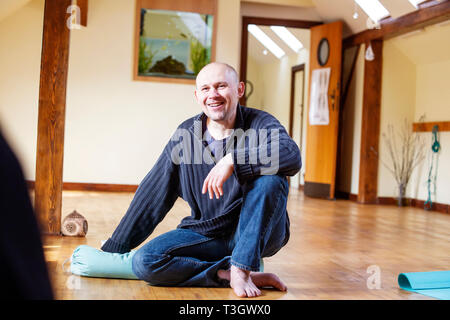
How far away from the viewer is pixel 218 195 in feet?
6.55

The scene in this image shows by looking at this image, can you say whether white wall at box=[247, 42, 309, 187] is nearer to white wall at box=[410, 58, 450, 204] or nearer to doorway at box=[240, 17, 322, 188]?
doorway at box=[240, 17, 322, 188]

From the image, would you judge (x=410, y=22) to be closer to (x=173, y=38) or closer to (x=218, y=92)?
(x=173, y=38)

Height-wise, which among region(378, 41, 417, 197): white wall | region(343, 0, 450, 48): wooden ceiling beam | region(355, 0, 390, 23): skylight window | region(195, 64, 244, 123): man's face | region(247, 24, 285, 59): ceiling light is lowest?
region(195, 64, 244, 123): man's face

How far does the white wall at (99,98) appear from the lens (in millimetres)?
6219

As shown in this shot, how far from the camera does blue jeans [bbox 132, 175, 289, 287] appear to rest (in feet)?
6.41

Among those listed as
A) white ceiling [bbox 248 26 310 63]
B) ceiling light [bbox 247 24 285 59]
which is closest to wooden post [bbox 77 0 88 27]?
white ceiling [bbox 248 26 310 63]

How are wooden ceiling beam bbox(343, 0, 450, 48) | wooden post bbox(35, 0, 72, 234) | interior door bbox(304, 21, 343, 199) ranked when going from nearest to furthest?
wooden post bbox(35, 0, 72, 234), wooden ceiling beam bbox(343, 0, 450, 48), interior door bbox(304, 21, 343, 199)

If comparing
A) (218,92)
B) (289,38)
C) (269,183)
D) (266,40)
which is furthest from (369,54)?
(269,183)

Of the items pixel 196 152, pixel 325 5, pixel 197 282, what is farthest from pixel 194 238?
pixel 325 5

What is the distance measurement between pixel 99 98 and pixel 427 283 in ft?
15.8

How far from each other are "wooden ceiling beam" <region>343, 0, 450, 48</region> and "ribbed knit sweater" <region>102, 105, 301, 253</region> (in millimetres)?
3716

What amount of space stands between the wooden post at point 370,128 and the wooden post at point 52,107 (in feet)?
14.1

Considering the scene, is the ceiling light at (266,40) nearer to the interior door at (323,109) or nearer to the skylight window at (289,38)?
Result: the skylight window at (289,38)

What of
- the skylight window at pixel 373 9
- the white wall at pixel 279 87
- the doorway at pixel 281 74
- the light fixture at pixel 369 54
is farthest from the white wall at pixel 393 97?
the white wall at pixel 279 87
